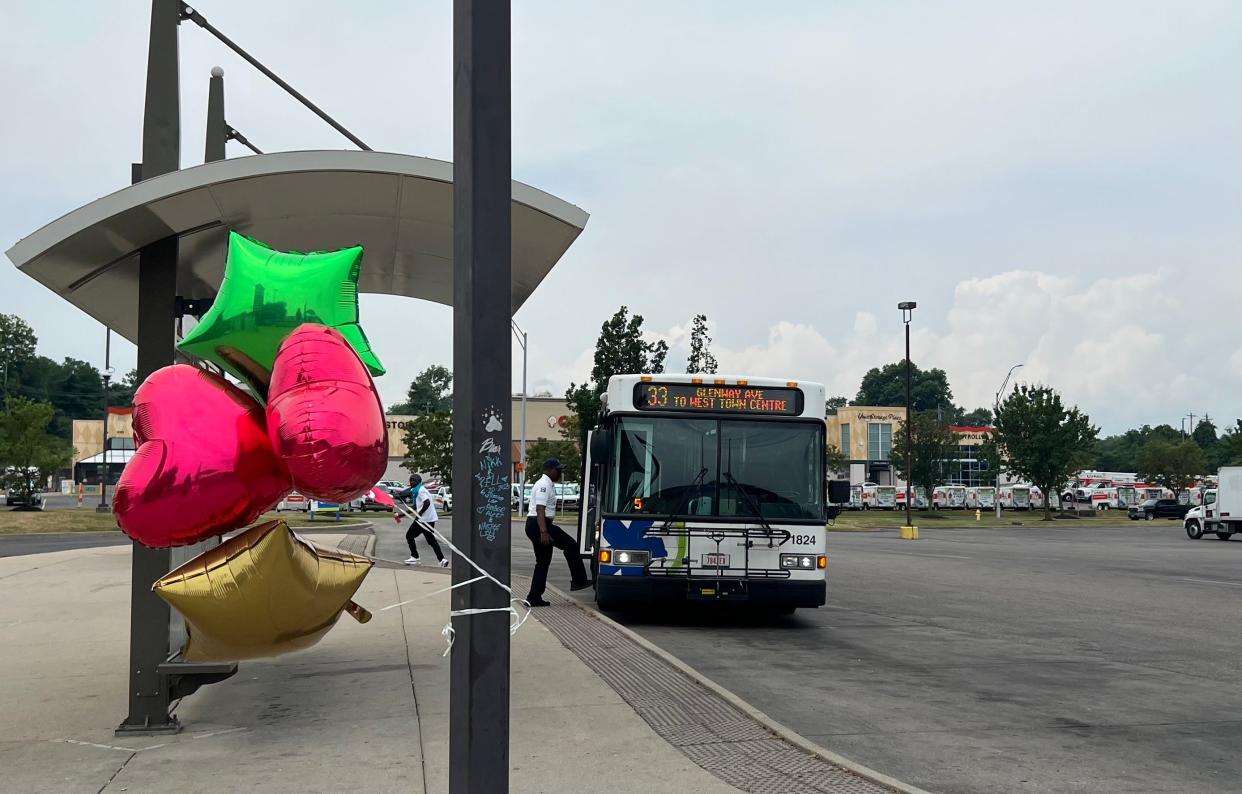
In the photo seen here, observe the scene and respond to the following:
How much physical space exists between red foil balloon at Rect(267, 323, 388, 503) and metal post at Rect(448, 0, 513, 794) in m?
0.71

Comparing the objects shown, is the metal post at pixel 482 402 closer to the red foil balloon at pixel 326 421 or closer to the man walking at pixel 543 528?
the red foil balloon at pixel 326 421

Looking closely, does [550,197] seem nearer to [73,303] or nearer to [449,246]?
[449,246]

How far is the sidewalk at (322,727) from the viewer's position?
5668 millimetres

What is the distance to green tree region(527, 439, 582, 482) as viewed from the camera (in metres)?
53.6

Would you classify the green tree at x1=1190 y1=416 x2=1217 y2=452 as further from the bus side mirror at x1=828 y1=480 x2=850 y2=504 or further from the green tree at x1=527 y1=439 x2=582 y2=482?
the bus side mirror at x1=828 y1=480 x2=850 y2=504

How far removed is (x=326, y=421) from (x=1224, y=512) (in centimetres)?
4363

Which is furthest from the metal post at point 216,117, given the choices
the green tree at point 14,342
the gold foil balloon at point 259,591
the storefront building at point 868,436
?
the green tree at point 14,342

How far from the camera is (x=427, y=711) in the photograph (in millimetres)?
7320

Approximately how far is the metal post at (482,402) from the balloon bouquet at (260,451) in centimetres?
78

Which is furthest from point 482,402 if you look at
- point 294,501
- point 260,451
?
point 294,501

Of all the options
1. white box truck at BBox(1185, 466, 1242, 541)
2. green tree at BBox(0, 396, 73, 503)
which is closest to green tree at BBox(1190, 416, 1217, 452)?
white box truck at BBox(1185, 466, 1242, 541)

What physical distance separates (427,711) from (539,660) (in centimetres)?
195

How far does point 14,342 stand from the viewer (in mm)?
122500

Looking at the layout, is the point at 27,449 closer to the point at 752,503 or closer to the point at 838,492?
the point at 752,503
